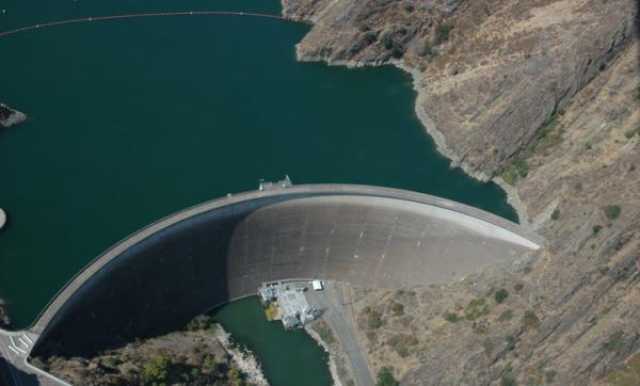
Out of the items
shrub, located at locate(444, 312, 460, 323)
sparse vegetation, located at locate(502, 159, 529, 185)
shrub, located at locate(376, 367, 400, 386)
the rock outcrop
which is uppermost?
the rock outcrop

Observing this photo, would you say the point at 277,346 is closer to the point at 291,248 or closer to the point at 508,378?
the point at 291,248

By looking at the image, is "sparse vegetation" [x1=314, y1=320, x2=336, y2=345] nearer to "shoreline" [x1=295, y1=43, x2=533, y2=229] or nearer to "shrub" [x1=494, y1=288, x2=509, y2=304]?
"shrub" [x1=494, y1=288, x2=509, y2=304]

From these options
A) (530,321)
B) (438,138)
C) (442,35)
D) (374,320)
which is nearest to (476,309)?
(530,321)

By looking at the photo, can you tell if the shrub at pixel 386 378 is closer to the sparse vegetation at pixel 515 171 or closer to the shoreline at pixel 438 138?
the shoreline at pixel 438 138

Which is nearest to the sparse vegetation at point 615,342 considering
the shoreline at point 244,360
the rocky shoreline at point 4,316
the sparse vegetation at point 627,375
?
the sparse vegetation at point 627,375

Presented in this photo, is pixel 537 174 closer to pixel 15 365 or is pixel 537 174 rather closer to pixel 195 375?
pixel 195 375

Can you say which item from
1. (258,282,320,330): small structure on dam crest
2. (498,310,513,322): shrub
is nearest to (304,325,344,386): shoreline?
(258,282,320,330): small structure on dam crest

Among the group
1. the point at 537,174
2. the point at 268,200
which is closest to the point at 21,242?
the point at 268,200
